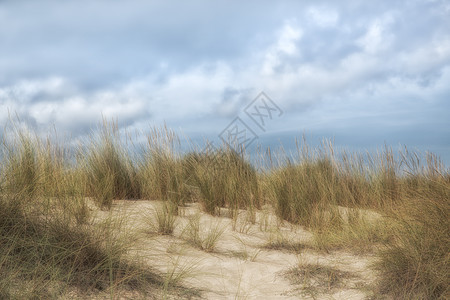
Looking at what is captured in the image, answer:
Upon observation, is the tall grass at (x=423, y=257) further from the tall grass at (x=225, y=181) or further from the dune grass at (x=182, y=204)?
the tall grass at (x=225, y=181)

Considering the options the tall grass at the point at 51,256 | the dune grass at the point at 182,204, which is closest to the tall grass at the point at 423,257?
the dune grass at the point at 182,204

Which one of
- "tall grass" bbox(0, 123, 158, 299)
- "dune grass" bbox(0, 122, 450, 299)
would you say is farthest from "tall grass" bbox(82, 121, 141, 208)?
"tall grass" bbox(0, 123, 158, 299)

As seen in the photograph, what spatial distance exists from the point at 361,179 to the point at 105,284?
5.24 m

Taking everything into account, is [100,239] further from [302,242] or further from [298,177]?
[298,177]

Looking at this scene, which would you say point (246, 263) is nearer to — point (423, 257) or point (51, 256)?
point (423, 257)

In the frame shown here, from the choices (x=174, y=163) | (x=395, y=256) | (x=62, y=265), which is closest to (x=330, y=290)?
(x=395, y=256)

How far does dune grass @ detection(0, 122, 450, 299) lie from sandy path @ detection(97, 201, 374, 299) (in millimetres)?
172

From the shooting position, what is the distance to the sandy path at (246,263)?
284 centimetres

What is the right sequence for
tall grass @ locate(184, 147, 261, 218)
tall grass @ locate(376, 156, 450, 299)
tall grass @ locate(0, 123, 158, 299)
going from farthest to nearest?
tall grass @ locate(184, 147, 261, 218) → tall grass @ locate(376, 156, 450, 299) → tall grass @ locate(0, 123, 158, 299)

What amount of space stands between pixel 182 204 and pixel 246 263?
5.87 feet

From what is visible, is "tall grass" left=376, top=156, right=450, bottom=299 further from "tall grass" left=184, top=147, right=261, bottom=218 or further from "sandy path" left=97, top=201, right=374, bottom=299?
"tall grass" left=184, top=147, right=261, bottom=218

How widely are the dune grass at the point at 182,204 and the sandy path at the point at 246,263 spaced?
17cm

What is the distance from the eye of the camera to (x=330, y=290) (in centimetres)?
285

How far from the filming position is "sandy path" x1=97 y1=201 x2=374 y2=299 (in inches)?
112
